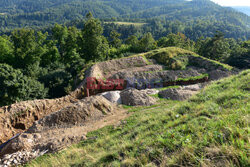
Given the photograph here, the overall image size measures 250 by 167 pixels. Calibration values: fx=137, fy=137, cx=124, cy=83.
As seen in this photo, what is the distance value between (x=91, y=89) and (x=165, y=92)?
39.3 feet

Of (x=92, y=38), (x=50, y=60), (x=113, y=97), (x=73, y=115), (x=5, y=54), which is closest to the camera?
(x=73, y=115)

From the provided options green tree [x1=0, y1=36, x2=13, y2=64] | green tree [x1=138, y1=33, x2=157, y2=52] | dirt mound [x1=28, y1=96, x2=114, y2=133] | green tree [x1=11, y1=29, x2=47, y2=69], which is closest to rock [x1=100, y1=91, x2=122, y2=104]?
dirt mound [x1=28, y1=96, x2=114, y2=133]

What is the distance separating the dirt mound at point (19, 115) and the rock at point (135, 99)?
31.0 ft

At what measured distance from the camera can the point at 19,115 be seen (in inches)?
570

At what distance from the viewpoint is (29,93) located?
20391 millimetres

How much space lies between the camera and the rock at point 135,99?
18.2 m

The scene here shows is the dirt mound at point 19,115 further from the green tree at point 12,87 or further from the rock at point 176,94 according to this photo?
the rock at point 176,94

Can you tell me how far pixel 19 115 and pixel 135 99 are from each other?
13.2 m

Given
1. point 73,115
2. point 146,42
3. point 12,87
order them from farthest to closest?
point 146,42 → point 12,87 → point 73,115

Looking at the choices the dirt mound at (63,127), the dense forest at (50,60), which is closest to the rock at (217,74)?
the dense forest at (50,60)

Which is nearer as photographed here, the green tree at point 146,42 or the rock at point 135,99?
the rock at point 135,99

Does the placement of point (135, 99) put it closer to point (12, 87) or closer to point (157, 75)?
point (157, 75)

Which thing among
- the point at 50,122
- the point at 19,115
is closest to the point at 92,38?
the point at 19,115

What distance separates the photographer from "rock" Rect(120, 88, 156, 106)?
18.2m
